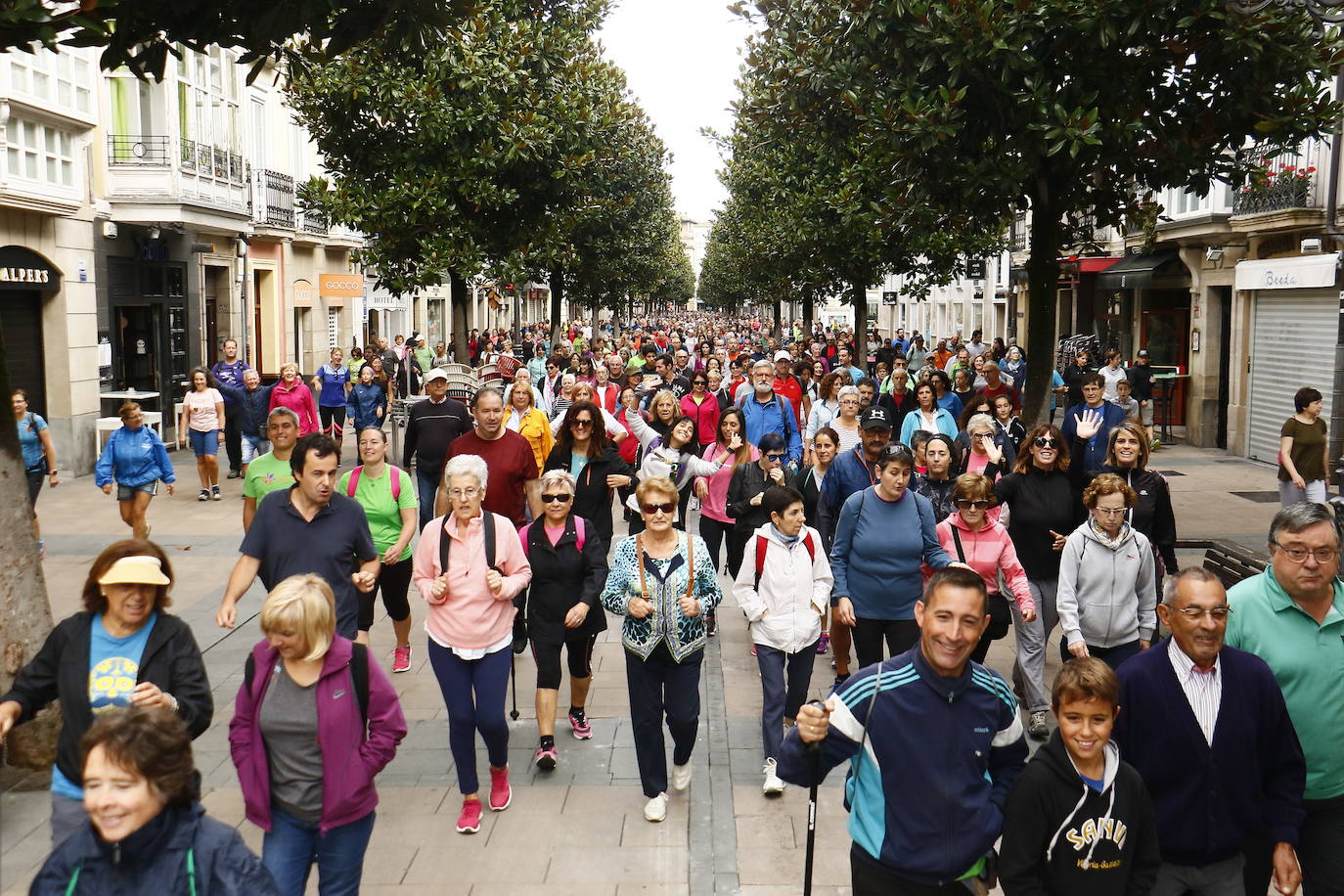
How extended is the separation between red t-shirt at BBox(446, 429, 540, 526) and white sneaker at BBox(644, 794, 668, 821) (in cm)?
271

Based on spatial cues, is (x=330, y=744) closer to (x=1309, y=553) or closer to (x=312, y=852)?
(x=312, y=852)

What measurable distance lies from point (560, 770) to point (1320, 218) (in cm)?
1697

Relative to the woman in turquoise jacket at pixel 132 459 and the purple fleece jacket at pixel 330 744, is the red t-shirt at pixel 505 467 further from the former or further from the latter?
the woman in turquoise jacket at pixel 132 459

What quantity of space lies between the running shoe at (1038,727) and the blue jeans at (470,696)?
3.17 m

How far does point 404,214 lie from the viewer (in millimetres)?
19109

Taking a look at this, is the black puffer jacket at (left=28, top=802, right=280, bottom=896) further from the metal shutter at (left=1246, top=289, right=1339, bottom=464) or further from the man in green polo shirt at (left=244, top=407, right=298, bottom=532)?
the metal shutter at (left=1246, top=289, right=1339, bottom=464)

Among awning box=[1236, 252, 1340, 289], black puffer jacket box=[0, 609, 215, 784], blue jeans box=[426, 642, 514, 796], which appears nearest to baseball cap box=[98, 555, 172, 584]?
black puffer jacket box=[0, 609, 215, 784]

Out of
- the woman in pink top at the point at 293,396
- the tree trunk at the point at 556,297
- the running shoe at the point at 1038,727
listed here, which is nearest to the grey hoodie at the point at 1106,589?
the running shoe at the point at 1038,727

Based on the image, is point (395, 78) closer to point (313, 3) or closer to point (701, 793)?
point (313, 3)

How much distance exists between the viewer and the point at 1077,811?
3.54 metres

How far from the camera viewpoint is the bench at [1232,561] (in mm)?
6973

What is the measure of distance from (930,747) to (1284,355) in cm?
1931

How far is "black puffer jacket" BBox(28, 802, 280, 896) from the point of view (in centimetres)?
302

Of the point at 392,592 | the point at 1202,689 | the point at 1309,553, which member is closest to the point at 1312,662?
the point at 1309,553
